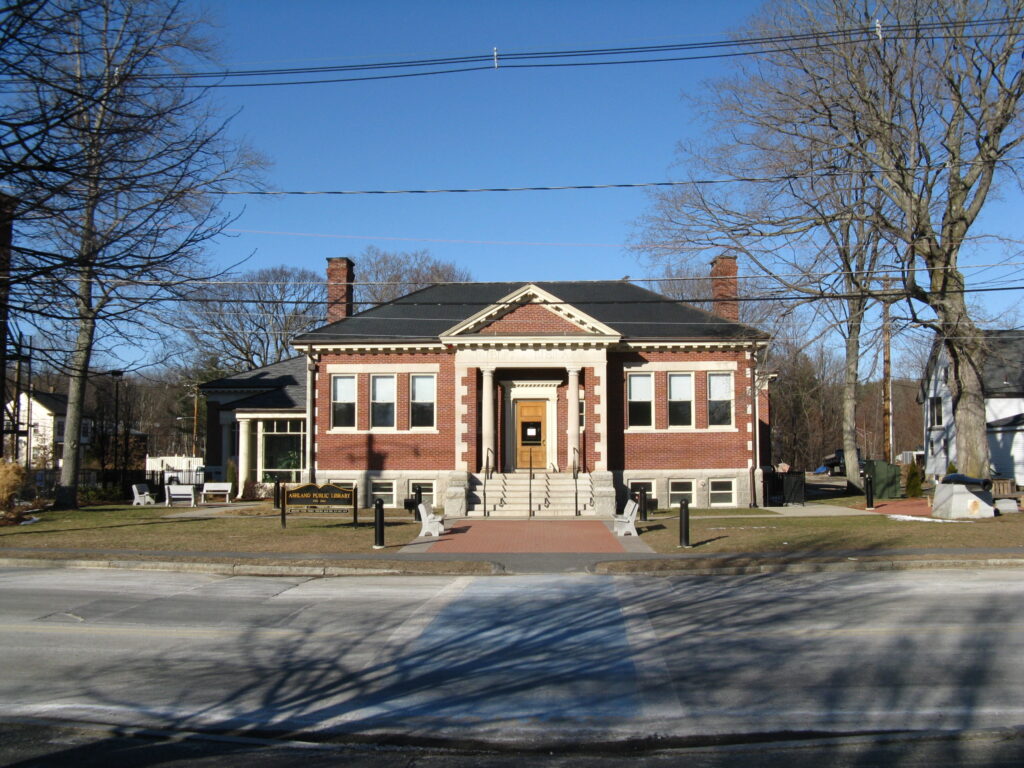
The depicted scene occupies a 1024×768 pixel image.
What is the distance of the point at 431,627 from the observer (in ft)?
35.8

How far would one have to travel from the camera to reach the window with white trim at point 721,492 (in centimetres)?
2925

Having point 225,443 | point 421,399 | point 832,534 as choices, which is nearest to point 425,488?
point 421,399

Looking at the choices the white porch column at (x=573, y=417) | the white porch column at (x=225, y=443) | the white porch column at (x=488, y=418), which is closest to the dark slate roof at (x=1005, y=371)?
the white porch column at (x=573, y=417)

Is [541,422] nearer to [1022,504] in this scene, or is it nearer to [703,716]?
[1022,504]

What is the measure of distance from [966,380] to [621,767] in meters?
24.8

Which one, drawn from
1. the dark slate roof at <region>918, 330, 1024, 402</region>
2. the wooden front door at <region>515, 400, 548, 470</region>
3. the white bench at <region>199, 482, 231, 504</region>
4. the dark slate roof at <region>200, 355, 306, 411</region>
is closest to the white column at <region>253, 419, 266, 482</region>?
the dark slate roof at <region>200, 355, 306, 411</region>

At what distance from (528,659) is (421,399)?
2074 centimetres

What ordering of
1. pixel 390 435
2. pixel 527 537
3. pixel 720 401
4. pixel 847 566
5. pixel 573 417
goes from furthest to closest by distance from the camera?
pixel 390 435, pixel 720 401, pixel 573 417, pixel 527 537, pixel 847 566

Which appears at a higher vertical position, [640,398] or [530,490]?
[640,398]

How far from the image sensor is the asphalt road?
7160mm

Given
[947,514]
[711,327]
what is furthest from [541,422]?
[947,514]

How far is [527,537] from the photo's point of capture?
20.5 metres

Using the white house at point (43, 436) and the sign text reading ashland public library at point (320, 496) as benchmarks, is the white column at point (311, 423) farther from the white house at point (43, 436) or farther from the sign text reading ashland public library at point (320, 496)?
the white house at point (43, 436)

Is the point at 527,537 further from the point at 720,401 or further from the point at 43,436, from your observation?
the point at 43,436
